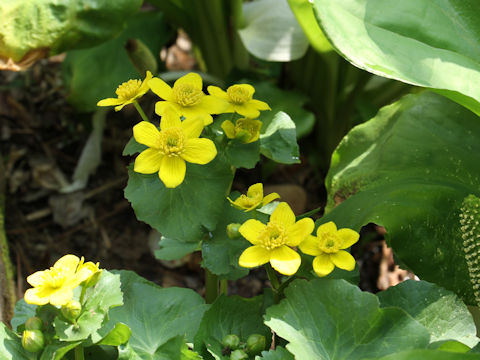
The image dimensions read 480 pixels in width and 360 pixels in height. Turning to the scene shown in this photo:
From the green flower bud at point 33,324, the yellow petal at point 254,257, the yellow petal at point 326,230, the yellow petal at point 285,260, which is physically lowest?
the green flower bud at point 33,324

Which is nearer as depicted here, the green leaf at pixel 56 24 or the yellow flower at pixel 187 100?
the yellow flower at pixel 187 100

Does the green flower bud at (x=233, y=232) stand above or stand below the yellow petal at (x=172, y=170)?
below

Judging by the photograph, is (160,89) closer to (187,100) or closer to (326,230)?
(187,100)

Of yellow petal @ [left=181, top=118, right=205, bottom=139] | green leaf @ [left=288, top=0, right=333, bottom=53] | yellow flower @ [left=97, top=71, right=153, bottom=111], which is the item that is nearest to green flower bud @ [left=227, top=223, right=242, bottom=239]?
yellow petal @ [left=181, top=118, right=205, bottom=139]

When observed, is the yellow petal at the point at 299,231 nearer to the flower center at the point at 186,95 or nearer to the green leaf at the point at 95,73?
the flower center at the point at 186,95

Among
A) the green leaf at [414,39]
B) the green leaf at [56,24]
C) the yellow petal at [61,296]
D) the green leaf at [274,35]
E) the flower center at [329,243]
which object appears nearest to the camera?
the yellow petal at [61,296]

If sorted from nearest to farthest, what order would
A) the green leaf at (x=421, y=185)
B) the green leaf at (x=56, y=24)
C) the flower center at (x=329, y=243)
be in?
the flower center at (x=329, y=243), the green leaf at (x=421, y=185), the green leaf at (x=56, y=24)

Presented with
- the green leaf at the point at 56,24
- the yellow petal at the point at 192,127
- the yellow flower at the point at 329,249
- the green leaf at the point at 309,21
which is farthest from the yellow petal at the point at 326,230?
the green leaf at the point at 56,24

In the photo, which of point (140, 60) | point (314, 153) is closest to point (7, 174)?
point (140, 60)
